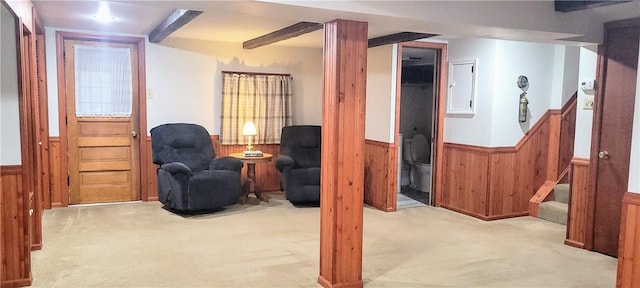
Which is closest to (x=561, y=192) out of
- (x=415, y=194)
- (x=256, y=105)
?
(x=415, y=194)

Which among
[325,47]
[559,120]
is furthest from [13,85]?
[559,120]

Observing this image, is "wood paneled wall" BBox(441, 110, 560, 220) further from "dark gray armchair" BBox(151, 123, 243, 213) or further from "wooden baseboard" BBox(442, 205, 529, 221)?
"dark gray armchair" BBox(151, 123, 243, 213)

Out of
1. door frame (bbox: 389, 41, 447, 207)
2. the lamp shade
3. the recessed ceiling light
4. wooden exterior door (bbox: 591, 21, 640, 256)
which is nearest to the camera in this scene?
wooden exterior door (bbox: 591, 21, 640, 256)

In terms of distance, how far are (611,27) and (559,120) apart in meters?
1.60

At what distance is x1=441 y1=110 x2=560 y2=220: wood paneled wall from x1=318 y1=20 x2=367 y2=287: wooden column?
2.48 metres

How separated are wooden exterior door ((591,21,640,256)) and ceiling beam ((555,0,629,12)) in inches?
30.9

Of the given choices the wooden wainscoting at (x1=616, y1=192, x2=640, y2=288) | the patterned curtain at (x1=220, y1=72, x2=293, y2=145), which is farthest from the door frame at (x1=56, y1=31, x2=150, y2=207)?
the wooden wainscoting at (x1=616, y1=192, x2=640, y2=288)

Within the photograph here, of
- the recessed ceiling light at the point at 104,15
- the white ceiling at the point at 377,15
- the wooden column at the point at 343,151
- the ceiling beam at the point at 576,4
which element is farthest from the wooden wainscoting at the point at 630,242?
the recessed ceiling light at the point at 104,15

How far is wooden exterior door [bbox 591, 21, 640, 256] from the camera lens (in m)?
3.70

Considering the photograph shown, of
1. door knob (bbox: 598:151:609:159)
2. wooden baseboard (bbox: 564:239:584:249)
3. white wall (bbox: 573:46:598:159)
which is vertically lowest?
wooden baseboard (bbox: 564:239:584:249)

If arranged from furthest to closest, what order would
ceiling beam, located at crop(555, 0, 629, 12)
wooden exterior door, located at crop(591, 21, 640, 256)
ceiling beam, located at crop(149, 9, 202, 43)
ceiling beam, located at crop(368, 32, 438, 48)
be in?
ceiling beam, located at crop(368, 32, 438, 48), ceiling beam, located at crop(149, 9, 202, 43), wooden exterior door, located at crop(591, 21, 640, 256), ceiling beam, located at crop(555, 0, 629, 12)

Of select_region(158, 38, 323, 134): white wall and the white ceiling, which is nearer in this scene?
the white ceiling

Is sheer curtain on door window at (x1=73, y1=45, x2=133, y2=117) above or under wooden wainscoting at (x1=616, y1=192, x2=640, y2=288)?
above

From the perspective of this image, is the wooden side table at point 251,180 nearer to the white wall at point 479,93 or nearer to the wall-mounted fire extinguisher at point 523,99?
the white wall at point 479,93
